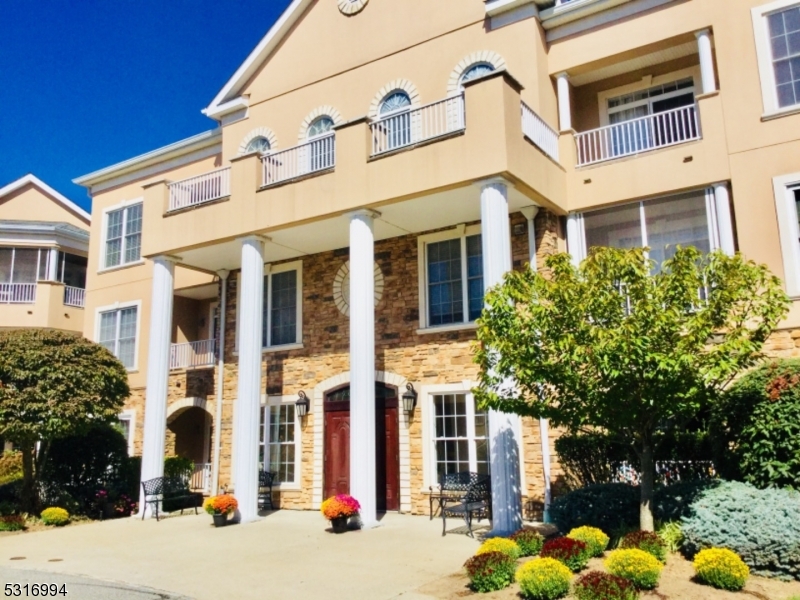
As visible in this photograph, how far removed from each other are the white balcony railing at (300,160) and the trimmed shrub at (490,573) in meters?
8.91

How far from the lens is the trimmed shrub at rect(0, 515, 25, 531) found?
46.6ft

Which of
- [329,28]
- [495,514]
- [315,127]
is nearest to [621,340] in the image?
[495,514]

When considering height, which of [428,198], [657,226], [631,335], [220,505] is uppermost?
[428,198]

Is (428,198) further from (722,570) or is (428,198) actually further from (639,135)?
(722,570)

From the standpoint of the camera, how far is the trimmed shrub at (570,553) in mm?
8336

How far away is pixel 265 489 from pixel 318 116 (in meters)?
8.83

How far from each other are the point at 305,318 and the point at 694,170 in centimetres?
898

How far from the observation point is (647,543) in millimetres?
8625

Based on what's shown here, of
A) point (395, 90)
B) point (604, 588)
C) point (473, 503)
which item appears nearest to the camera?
point (604, 588)

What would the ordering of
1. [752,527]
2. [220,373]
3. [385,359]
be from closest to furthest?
[752,527] < [385,359] < [220,373]

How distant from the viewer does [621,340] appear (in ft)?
28.2

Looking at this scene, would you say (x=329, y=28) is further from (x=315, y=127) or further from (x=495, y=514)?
(x=495, y=514)

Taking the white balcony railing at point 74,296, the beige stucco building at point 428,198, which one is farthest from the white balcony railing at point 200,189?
the white balcony railing at point 74,296

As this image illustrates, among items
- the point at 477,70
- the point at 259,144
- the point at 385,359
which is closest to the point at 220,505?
the point at 385,359
